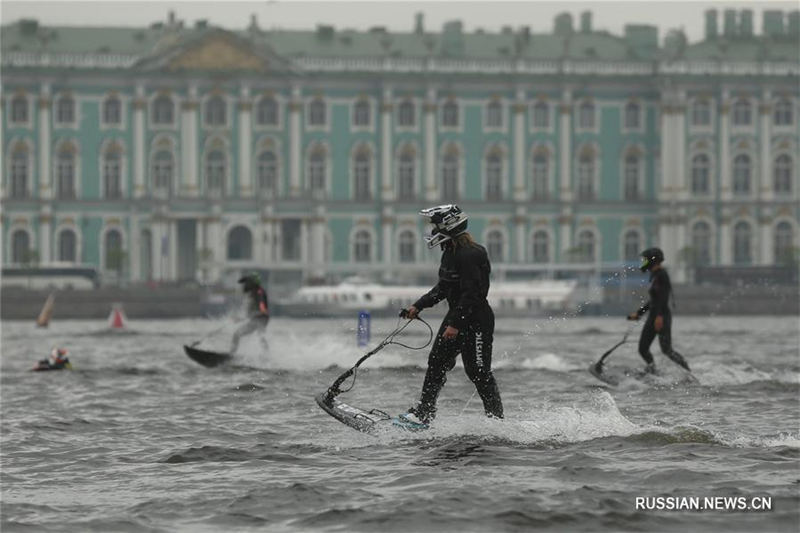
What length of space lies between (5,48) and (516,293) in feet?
113

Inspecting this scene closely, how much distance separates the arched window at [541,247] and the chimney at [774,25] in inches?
771

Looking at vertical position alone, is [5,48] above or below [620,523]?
above

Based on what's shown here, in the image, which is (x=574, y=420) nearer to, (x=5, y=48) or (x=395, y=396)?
(x=395, y=396)

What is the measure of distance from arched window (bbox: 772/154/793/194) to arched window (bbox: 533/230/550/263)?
13.9 metres

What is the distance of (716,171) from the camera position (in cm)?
9744

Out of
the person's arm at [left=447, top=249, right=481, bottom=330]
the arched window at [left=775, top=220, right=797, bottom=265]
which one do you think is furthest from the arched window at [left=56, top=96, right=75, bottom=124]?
the person's arm at [left=447, top=249, right=481, bottom=330]

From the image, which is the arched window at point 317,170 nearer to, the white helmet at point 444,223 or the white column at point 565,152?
the white column at point 565,152

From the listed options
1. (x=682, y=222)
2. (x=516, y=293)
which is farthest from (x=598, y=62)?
(x=516, y=293)

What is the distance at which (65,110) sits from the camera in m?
94.2

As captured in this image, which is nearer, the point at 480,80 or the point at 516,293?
the point at 516,293

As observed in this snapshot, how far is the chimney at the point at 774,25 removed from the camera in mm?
102062

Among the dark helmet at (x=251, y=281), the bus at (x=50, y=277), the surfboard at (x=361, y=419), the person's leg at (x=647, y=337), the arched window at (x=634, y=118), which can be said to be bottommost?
the bus at (x=50, y=277)

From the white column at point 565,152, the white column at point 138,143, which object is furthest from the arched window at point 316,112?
the white column at point 565,152

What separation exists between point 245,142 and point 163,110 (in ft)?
16.7
